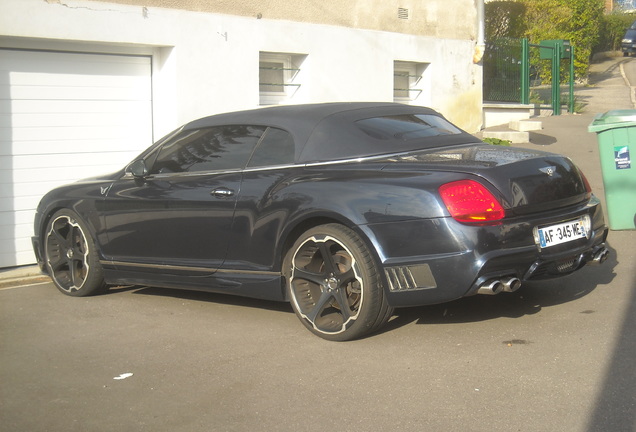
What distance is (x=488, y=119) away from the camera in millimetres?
16828

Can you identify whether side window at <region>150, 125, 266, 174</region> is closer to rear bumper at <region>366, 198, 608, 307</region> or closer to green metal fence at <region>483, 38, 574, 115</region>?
rear bumper at <region>366, 198, 608, 307</region>

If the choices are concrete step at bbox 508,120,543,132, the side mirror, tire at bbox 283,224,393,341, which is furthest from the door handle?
concrete step at bbox 508,120,543,132

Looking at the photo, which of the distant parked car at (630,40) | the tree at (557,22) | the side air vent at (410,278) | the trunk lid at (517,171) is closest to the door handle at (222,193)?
the trunk lid at (517,171)

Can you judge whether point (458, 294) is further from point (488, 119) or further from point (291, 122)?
point (488, 119)

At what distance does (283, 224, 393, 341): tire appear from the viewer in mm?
5590

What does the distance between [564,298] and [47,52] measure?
5946mm

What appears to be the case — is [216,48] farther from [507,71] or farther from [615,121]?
[507,71]

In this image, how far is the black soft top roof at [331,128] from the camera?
6.18 meters

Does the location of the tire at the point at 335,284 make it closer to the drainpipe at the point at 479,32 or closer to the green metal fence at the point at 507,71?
the drainpipe at the point at 479,32

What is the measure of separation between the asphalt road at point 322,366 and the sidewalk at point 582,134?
5.37 ft

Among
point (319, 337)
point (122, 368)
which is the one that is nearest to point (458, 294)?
point (319, 337)

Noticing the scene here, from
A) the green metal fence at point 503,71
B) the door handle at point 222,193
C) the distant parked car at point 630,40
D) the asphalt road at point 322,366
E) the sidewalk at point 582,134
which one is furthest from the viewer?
the distant parked car at point 630,40

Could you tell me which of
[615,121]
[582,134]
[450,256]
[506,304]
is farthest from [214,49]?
[582,134]

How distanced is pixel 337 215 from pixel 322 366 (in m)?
0.98
